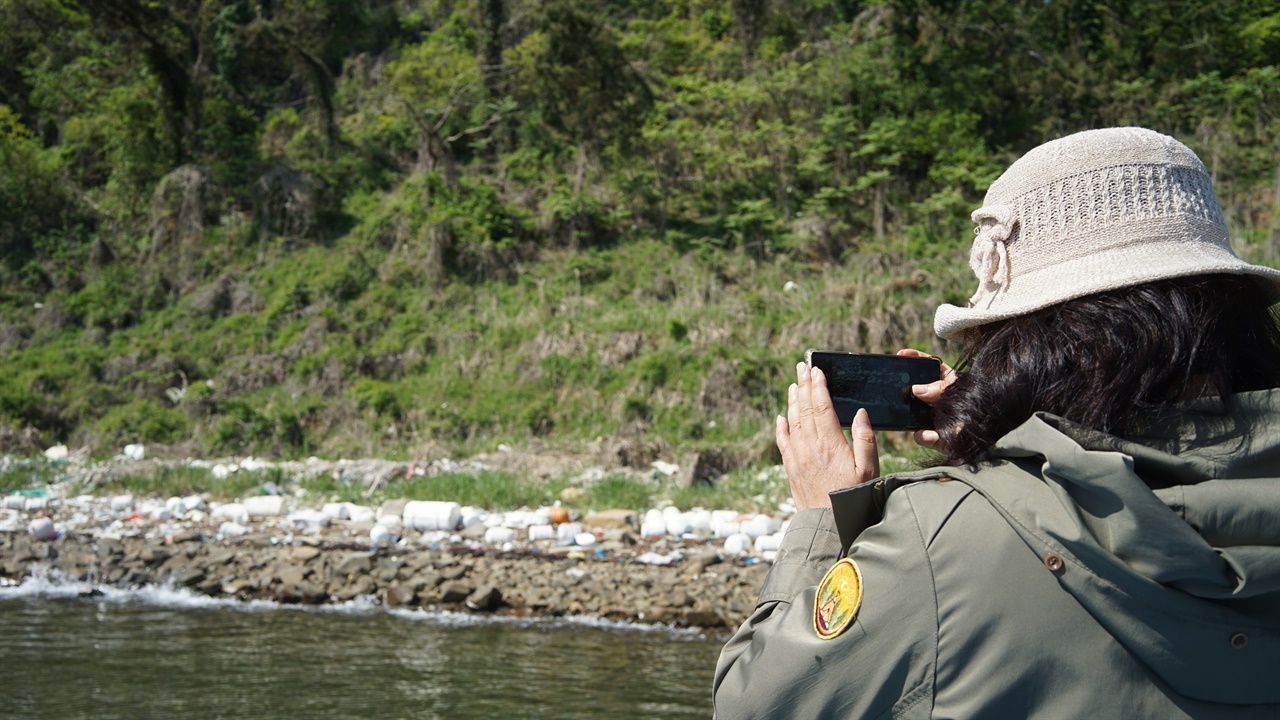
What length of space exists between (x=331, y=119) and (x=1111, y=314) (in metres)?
23.2

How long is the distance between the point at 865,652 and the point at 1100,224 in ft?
1.80

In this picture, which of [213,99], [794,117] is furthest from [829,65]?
[213,99]

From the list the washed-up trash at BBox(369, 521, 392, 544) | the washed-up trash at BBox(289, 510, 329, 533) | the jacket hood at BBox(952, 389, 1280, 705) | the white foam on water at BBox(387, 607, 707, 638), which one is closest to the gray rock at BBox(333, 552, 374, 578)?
the white foam on water at BBox(387, 607, 707, 638)

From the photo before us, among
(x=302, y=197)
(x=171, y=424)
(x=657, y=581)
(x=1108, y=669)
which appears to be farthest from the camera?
(x=302, y=197)

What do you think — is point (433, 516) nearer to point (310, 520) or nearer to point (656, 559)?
A: point (310, 520)

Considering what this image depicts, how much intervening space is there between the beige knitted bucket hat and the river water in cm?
425

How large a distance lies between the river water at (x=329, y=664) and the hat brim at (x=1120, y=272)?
4.26 metres

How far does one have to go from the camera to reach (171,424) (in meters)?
15.9

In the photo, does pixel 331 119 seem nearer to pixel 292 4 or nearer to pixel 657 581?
pixel 292 4

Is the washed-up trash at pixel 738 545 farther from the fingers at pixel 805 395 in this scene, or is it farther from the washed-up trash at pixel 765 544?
the fingers at pixel 805 395

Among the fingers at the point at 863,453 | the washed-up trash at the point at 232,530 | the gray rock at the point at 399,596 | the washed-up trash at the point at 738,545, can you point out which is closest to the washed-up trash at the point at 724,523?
the washed-up trash at the point at 738,545

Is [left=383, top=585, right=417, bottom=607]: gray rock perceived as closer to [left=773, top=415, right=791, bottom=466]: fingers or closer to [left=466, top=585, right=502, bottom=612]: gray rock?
[left=466, top=585, right=502, bottom=612]: gray rock

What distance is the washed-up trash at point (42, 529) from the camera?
9586mm

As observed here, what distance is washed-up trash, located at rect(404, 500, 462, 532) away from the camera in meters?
9.51
